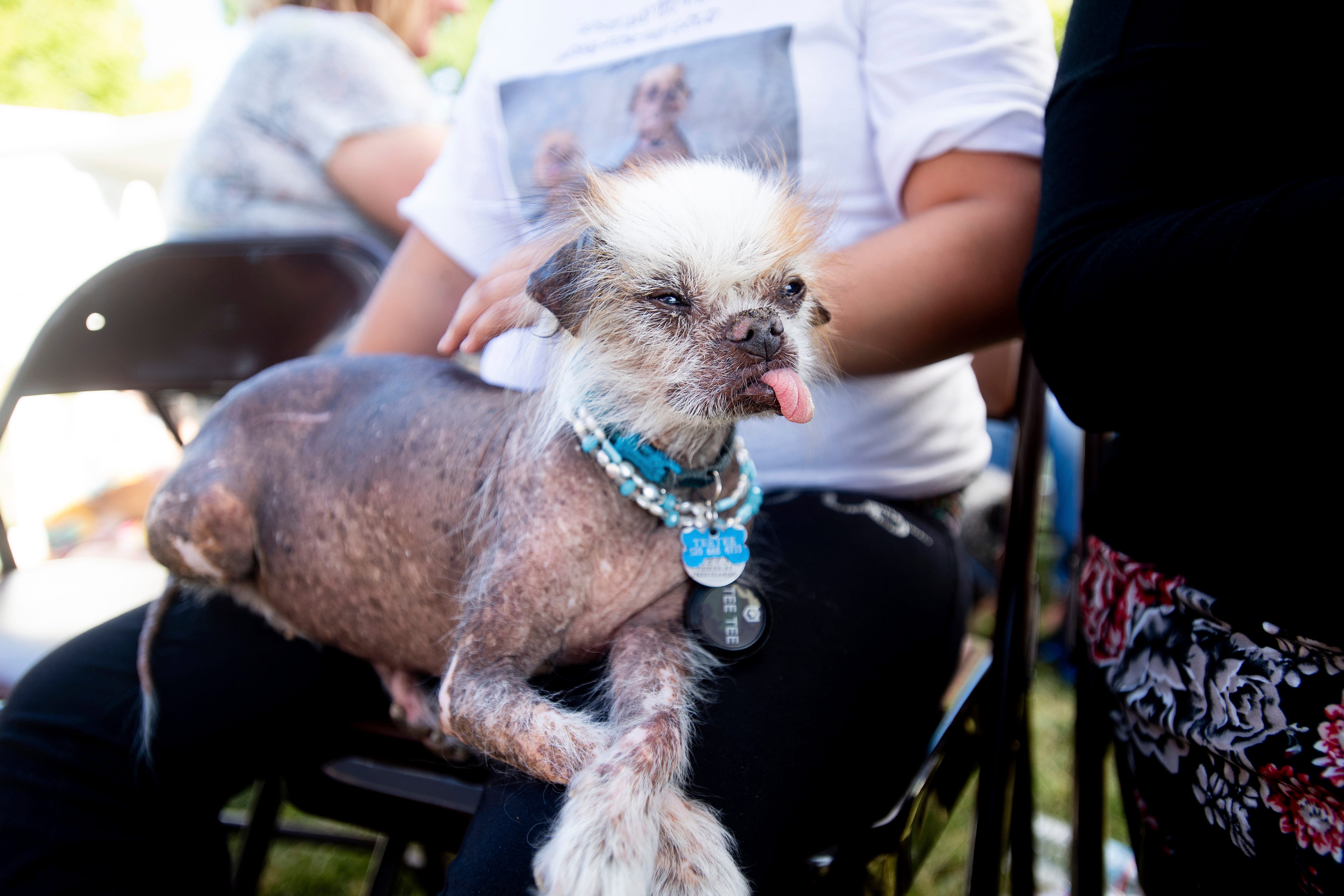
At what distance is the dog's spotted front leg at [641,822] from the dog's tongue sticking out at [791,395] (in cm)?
25

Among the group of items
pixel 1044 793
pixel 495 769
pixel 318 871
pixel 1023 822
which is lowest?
pixel 1044 793

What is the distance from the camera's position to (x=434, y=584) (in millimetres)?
752

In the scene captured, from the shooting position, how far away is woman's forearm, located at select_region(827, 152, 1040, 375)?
0.80 m

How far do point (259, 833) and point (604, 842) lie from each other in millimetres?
901

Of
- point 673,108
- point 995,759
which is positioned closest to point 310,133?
point 673,108

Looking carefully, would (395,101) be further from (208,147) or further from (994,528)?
(994,528)

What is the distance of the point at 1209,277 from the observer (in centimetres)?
57

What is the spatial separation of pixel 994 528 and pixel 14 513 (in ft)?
9.46

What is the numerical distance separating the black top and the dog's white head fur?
261mm

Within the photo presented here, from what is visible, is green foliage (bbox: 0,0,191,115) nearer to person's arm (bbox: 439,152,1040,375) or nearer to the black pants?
the black pants

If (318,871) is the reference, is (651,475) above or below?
above

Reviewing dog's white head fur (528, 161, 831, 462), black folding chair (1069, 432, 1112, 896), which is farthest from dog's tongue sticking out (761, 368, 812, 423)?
black folding chair (1069, 432, 1112, 896)

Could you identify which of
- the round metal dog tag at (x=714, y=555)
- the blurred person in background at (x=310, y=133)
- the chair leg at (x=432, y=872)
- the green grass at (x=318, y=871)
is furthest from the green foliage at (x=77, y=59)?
the round metal dog tag at (x=714, y=555)

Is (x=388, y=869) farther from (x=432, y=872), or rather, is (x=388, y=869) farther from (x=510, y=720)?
(x=510, y=720)
